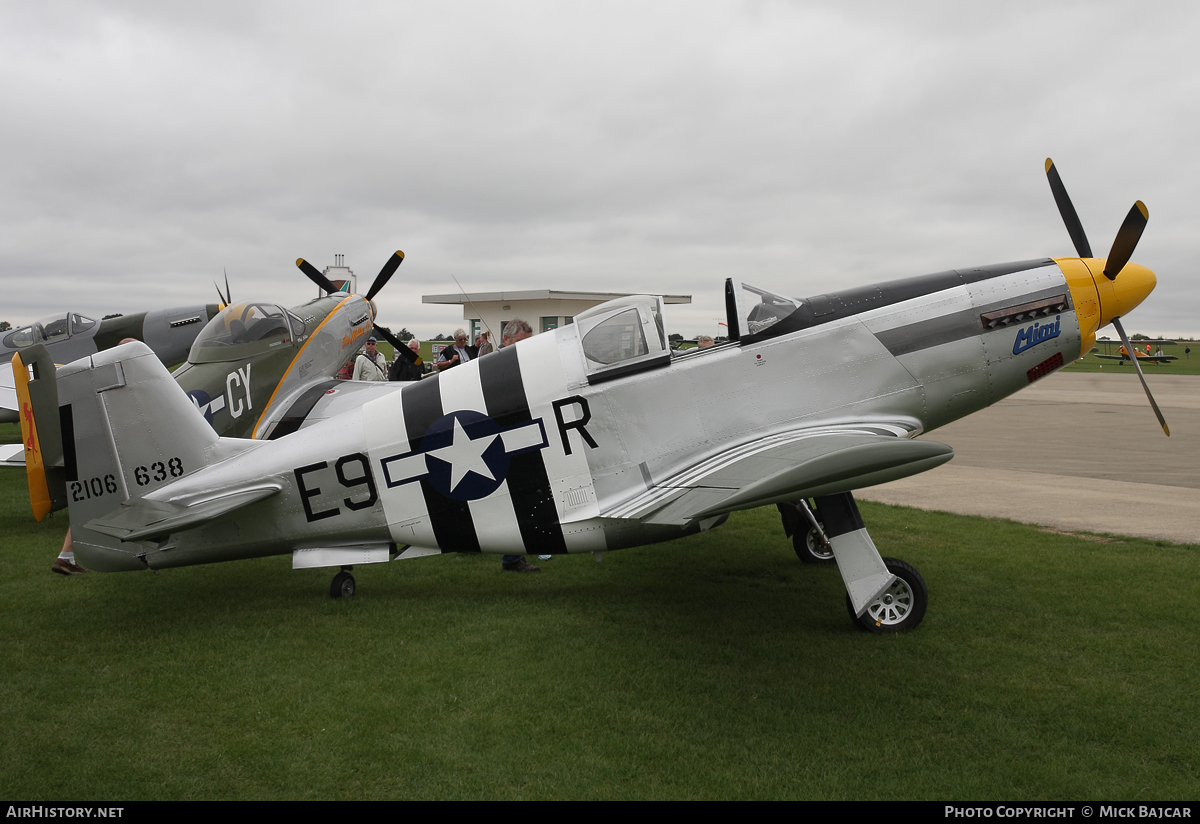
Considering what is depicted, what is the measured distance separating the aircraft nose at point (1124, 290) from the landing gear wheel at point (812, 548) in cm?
278

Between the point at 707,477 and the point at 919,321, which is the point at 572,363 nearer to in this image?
the point at 707,477

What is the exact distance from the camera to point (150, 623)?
4949 millimetres

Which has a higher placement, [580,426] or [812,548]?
[580,426]

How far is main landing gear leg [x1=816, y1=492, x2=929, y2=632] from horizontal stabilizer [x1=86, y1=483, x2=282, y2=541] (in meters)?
3.93

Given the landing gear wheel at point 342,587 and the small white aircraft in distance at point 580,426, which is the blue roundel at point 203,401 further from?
the landing gear wheel at point 342,587

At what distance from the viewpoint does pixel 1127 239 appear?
505 cm

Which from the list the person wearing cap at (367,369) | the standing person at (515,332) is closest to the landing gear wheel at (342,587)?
the standing person at (515,332)

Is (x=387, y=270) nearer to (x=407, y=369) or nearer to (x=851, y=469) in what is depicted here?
(x=407, y=369)

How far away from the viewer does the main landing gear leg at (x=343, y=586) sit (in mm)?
5500

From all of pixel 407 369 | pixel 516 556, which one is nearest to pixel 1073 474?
pixel 516 556

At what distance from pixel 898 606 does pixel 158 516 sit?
200 inches

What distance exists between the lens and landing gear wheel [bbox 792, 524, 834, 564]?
6.45 meters

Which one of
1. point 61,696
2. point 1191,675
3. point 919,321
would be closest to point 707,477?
point 919,321

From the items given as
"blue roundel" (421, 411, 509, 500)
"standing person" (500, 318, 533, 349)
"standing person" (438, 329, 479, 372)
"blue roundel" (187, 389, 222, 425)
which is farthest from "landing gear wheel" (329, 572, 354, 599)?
"standing person" (438, 329, 479, 372)
